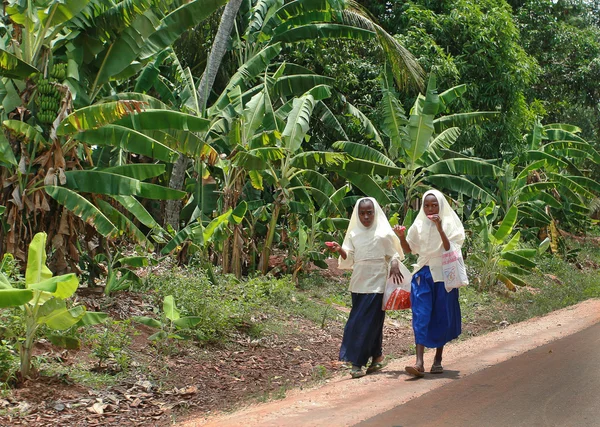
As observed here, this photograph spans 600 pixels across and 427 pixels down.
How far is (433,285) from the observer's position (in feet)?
24.0

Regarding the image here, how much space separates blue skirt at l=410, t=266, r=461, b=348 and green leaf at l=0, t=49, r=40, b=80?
461 centimetres

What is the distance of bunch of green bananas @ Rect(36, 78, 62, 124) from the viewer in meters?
8.34

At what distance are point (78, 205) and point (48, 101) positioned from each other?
4.24 feet

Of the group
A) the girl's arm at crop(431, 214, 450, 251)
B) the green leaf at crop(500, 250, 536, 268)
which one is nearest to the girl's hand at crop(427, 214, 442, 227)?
the girl's arm at crop(431, 214, 450, 251)

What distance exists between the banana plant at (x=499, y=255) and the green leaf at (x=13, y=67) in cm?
879

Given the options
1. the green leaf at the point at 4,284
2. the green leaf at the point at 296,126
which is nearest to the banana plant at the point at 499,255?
the green leaf at the point at 296,126

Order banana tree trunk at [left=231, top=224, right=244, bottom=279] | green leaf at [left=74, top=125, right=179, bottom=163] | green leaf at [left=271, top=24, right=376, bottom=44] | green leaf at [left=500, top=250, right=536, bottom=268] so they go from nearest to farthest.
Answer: green leaf at [left=74, top=125, right=179, bottom=163], banana tree trunk at [left=231, top=224, right=244, bottom=279], green leaf at [left=271, top=24, right=376, bottom=44], green leaf at [left=500, top=250, right=536, bottom=268]

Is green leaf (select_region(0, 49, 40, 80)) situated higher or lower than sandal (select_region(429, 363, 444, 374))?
higher

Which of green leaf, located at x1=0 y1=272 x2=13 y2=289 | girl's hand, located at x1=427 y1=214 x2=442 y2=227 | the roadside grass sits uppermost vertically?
girl's hand, located at x1=427 y1=214 x2=442 y2=227

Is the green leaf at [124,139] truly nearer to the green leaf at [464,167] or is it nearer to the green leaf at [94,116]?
the green leaf at [94,116]

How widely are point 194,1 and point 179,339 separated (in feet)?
14.2

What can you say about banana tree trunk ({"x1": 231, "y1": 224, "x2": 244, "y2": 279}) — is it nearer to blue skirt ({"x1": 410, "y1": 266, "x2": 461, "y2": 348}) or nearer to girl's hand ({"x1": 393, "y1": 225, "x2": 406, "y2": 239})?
girl's hand ({"x1": 393, "y1": 225, "x2": 406, "y2": 239})

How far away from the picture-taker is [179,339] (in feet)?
25.2

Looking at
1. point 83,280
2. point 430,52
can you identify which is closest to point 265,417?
point 83,280
